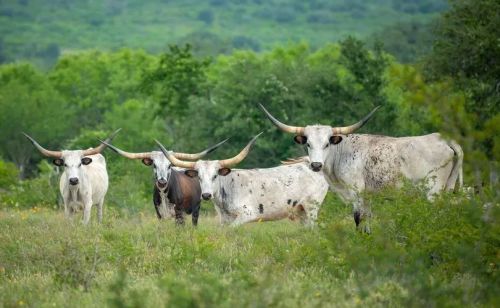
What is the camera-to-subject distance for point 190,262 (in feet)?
39.4

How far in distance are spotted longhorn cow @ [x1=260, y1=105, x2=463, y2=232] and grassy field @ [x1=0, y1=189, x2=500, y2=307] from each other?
747 millimetres

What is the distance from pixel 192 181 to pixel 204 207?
209 inches

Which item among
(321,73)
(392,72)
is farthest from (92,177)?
(321,73)

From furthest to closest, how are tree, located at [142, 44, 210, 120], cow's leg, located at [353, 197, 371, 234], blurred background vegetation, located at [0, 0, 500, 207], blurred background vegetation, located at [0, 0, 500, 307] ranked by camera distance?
tree, located at [142, 44, 210, 120]
cow's leg, located at [353, 197, 371, 234]
blurred background vegetation, located at [0, 0, 500, 207]
blurred background vegetation, located at [0, 0, 500, 307]

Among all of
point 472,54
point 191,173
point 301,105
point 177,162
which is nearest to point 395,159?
point 191,173

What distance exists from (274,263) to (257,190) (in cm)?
→ 409

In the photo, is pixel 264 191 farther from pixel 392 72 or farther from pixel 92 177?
pixel 392 72

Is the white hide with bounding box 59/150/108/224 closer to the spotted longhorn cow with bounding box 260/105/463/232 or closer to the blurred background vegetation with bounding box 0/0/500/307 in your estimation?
the blurred background vegetation with bounding box 0/0/500/307

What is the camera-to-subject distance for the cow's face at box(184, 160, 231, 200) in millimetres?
15625

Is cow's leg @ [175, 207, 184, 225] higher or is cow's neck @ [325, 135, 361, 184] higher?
cow's neck @ [325, 135, 361, 184]

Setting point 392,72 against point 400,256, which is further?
point 400,256

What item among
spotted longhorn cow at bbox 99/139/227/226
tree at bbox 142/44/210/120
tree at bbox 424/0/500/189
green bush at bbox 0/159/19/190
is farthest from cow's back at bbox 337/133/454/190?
tree at bbox 142/44/210/120

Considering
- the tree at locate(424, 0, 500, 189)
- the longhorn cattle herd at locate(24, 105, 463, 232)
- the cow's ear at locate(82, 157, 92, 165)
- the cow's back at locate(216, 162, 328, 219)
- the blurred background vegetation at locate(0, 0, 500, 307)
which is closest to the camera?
the blurred background vegetation at locate(0, 0, 500, 307)

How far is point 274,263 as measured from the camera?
1212cm
